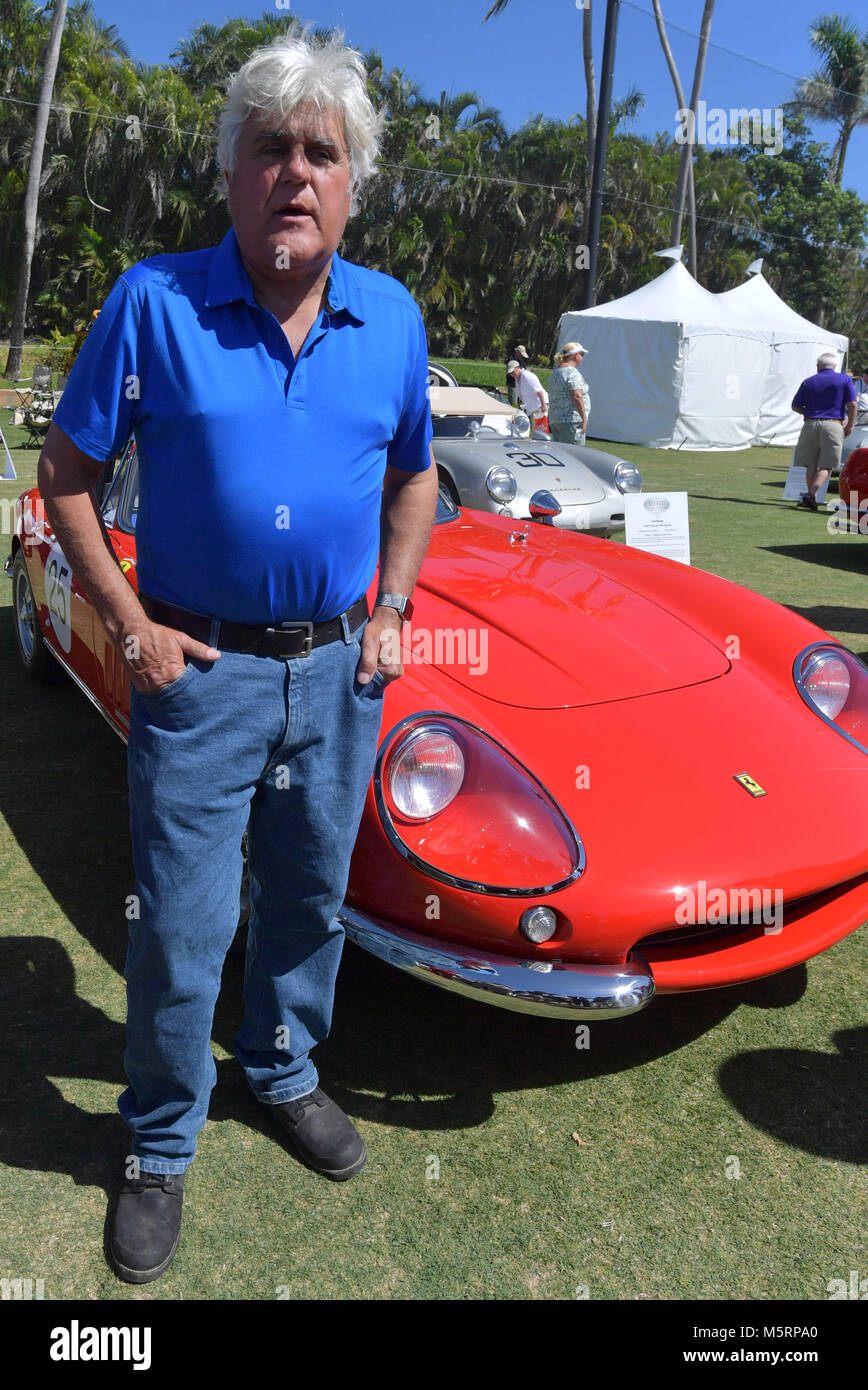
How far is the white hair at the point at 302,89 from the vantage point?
5.48ft

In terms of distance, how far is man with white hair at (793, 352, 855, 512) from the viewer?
1141cm

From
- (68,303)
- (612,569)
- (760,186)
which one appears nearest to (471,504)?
(612,569)

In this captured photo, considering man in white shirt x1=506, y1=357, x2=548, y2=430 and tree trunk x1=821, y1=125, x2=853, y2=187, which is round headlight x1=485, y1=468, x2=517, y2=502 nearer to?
man in white shirt x1=506, y1=357, x2=548, y2=430

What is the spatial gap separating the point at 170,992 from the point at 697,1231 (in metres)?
1.11

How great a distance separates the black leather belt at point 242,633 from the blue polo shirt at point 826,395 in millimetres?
10854

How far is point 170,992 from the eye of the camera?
1.89 m

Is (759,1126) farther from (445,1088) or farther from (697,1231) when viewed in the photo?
(445,1088)

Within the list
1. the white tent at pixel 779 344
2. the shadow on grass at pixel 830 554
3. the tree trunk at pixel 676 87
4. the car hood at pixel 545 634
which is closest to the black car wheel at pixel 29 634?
the car hood at pixel 545 634

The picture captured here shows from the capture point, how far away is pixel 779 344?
1894 cm

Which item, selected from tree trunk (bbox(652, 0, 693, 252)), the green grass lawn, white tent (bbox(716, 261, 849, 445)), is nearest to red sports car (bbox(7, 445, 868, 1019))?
the green grass lawn

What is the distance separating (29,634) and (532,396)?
9.85m

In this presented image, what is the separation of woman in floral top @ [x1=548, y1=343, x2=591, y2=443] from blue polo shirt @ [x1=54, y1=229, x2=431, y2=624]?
9.39 metres

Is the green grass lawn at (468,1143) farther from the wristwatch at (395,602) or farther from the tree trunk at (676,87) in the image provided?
the tree trunk at (676,87)

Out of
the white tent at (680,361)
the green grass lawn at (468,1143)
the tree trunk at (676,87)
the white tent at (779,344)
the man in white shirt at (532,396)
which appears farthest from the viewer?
the tree trunk at (676,87)
